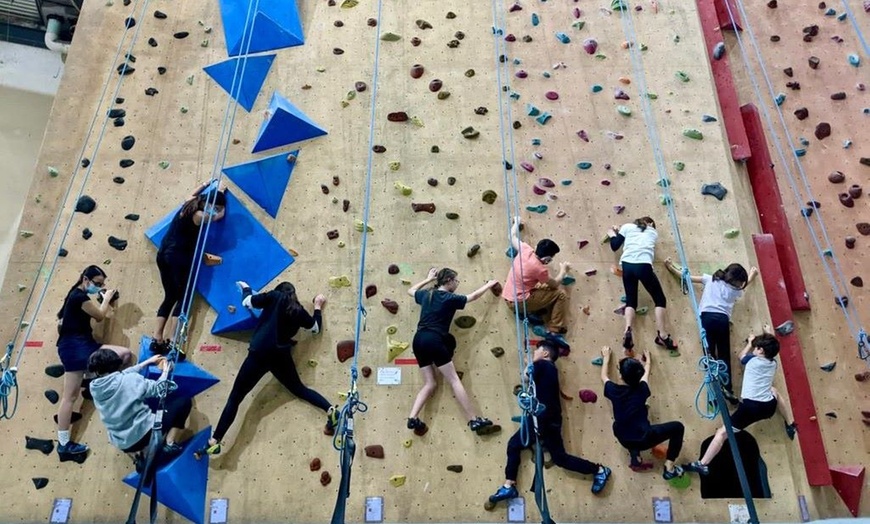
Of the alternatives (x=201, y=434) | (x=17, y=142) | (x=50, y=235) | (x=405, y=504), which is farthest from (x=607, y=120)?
(x=17, y=142)

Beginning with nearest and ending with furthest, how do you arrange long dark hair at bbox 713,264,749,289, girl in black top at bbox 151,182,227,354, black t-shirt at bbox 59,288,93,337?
black t-shirt at bbox 59,288,93,337 < long dark hair at bbox 713,264,749,289 < girl in black top at bbox 151,182,227,354

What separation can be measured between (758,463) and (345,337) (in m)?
2.25

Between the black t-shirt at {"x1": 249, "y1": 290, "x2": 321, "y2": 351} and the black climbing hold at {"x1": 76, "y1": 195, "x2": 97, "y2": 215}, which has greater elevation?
the black climbing hold at {"x1": 76, "y1": 195, "x2": 97, "y2": 215}

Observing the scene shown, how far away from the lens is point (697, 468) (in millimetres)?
3623

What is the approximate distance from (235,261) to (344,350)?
32.4 inches

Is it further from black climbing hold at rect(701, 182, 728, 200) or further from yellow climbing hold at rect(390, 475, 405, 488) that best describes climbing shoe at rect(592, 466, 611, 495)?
black climbing hold at rect(701, 182, 728, 200)

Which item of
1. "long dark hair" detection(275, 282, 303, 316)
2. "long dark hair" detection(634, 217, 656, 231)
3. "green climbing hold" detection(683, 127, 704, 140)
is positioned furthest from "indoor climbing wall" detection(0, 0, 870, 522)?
"long dark hair" detection(275, 282, 303, 316)

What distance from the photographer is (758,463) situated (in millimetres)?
3695

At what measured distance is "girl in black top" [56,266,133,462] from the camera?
11.9ft

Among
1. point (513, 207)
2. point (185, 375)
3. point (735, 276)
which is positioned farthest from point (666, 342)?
point (185, 375)

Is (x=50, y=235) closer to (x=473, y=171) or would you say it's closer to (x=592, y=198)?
(x=473, y=171)

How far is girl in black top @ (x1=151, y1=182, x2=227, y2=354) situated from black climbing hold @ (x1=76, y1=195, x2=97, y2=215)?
2.04ft

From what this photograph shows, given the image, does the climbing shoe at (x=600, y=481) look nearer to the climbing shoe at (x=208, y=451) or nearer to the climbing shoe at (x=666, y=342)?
the climbing shoe at (x=666, y=342)

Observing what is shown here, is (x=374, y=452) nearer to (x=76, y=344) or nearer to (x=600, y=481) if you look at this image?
(x=600, y=481)
